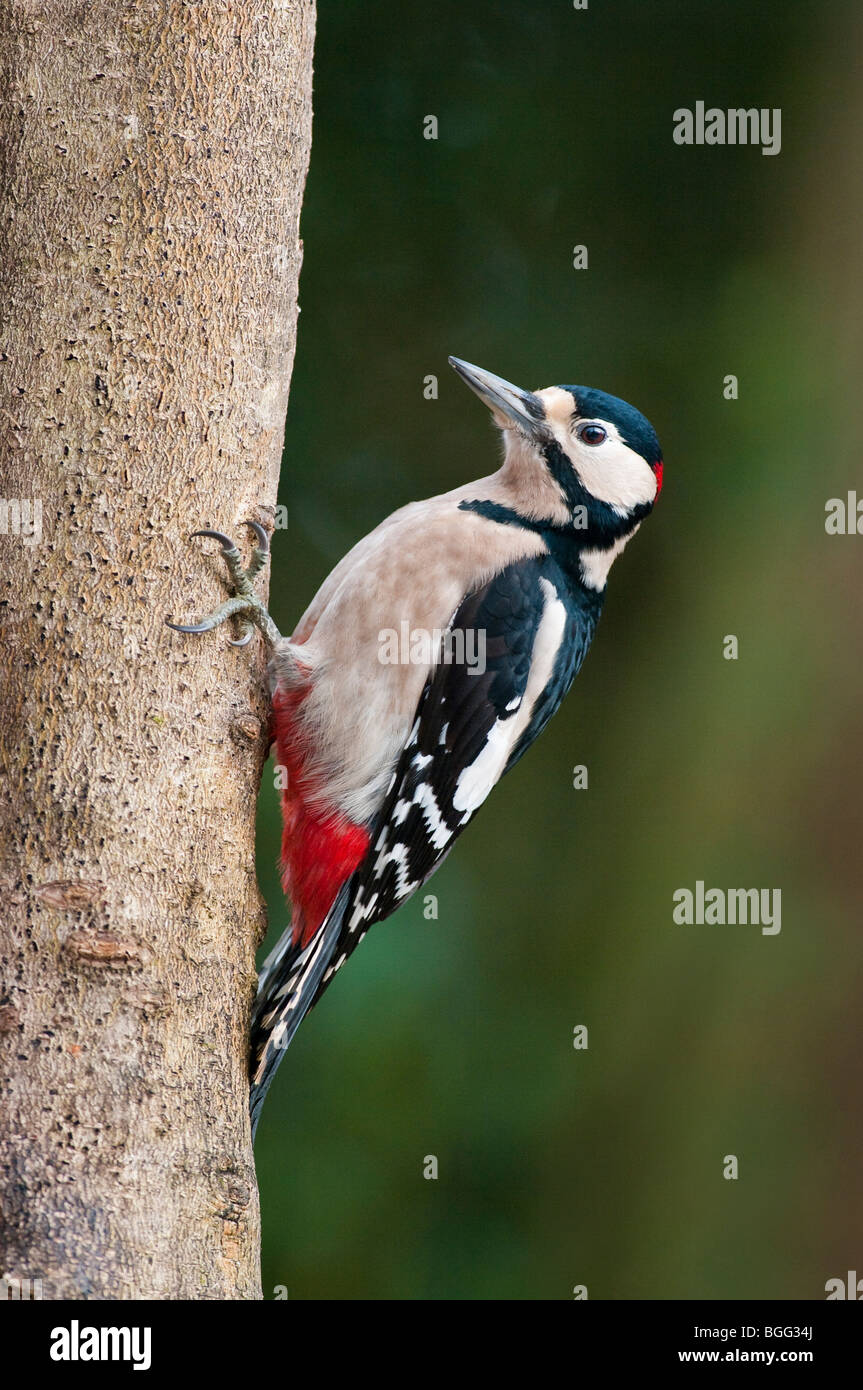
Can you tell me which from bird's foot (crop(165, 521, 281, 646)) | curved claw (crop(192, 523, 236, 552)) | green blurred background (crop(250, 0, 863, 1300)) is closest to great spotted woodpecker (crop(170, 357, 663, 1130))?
bird's foot (crop(165, 521, 281, 646))

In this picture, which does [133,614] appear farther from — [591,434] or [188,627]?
[591,434]

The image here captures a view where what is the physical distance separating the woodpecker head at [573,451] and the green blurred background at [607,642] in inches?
55.5

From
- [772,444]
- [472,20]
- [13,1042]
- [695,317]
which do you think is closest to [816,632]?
[772,444]

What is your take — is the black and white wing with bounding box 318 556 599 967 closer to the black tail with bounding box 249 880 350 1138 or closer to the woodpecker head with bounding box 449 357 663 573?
the black tail with bounding box 249 880 350 1138

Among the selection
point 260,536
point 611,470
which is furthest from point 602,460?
point 260,536

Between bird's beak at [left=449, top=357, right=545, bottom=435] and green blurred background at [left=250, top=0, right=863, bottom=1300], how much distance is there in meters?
1.43

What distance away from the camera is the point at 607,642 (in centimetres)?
419

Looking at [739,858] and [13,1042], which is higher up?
[739,858]

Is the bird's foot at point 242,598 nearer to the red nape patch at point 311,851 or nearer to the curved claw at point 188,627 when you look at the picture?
the curved claw at point 188,627

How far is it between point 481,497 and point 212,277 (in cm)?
90

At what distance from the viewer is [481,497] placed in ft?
9.00

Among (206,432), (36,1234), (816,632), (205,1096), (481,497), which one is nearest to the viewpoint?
(36,1234)

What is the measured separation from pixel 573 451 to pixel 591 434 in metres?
0.06

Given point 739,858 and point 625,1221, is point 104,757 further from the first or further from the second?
point 625,1221
